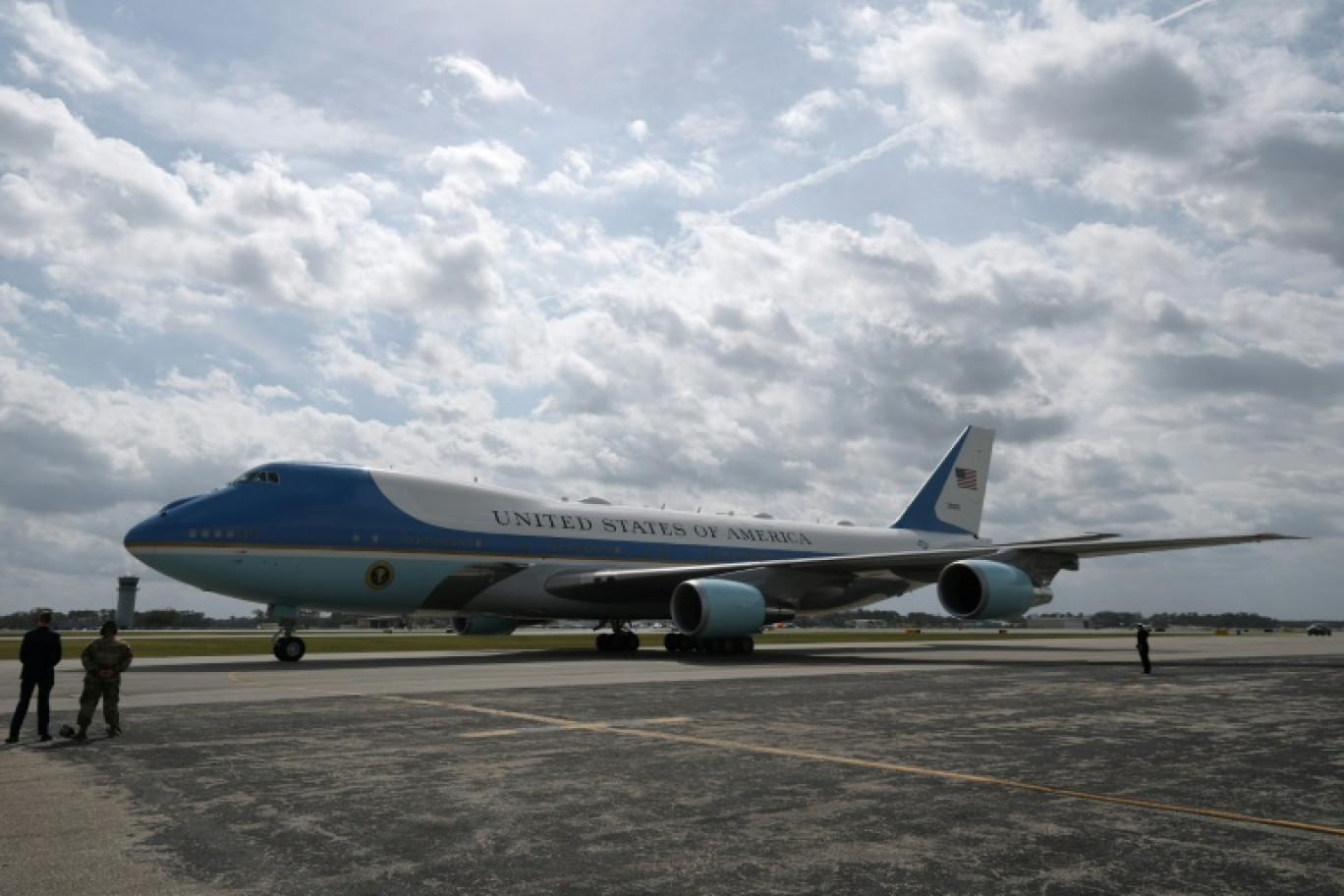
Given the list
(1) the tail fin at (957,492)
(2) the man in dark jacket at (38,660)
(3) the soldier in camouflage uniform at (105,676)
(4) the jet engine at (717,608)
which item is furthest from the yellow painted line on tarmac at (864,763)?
(1) the tail fin at (957,492)

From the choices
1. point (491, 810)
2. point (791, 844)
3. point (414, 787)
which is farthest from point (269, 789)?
point (791, 844)

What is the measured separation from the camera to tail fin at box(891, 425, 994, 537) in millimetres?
40094

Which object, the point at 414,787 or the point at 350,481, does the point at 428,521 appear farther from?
the point at 414,787

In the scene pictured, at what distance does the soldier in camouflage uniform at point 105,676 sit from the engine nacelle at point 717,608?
50.2 ft

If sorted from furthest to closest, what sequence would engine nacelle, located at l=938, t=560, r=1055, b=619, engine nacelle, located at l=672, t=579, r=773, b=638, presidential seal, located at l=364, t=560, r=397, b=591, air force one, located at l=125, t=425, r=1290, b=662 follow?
engine nacelle, located at l=672, t=579, r=773, b=638 → presidential seal, located at l=364, t=560, r=397, b=591 → engine nacelle, located at l=938, t=560, r=1055, b=619 → air force one, located at l=125, t=425, r=1290, b=662

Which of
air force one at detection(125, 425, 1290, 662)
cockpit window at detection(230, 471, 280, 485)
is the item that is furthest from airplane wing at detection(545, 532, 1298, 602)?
cockpit window at detection(230, 471, 280, 485)

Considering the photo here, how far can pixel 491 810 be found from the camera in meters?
6.62

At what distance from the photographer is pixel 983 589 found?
2417cm

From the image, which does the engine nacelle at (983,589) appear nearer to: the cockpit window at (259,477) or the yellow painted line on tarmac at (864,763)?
the yellow painted line on tarmac at (864,763)

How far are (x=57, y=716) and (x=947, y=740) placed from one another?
11.0 metres

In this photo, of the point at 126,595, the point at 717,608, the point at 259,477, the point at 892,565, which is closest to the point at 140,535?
the point at 259,477

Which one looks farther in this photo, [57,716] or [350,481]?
[350,481]

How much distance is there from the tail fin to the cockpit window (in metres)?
24.7

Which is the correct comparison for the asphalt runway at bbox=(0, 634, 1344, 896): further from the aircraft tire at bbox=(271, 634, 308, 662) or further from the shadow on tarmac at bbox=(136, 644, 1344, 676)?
the aircraft tire at bbox=(271, 634, 308, 662)
